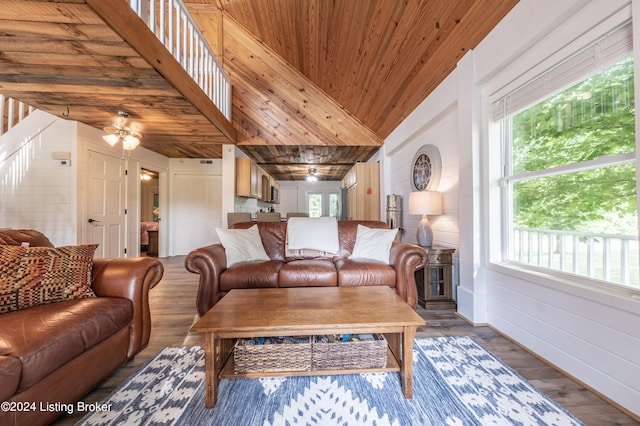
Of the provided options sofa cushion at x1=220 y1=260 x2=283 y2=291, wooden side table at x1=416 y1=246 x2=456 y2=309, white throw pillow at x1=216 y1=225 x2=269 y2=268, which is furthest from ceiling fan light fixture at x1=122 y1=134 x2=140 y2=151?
wooden side table at x1=416 y1=246 x2=456 y2=309

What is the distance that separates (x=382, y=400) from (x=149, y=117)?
3993mm

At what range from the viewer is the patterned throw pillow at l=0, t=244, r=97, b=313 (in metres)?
1.27

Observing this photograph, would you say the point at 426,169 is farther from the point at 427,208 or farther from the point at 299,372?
the point at 299,372

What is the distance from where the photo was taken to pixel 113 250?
13.5 ft

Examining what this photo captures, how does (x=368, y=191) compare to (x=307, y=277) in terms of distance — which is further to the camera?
(x=368, y=191)

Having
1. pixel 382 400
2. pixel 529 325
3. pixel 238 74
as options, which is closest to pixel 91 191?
pixel 238 74

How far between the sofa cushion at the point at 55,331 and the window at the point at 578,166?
9.12 feet

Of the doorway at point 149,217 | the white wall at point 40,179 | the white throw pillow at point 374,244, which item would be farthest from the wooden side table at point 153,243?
the white throw pillow at point 374,244

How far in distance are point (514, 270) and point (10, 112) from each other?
6.10m

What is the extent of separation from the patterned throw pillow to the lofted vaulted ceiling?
5.07 feet

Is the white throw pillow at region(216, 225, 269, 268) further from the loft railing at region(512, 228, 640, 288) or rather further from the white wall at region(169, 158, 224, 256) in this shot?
the white wall at region(169, 158, 224, 256)

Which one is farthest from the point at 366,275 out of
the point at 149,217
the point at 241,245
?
the point at 149,217

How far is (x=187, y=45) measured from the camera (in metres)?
3.09

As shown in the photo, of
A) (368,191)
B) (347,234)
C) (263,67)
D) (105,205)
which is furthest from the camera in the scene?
(368,191)
